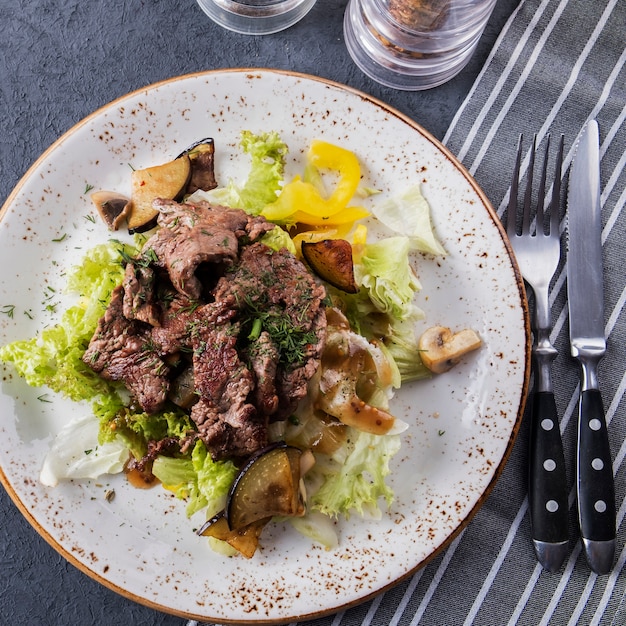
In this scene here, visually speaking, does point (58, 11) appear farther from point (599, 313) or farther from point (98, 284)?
point (599, 313)

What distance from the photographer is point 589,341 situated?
390 cm

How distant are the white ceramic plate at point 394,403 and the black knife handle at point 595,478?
0.48 meters

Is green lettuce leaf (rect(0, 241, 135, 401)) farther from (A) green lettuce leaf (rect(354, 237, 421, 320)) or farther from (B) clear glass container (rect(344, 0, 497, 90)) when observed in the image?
(B) clear glass container (rect(344, 0, 497, 90))

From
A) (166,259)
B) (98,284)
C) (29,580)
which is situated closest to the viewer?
(166,259)

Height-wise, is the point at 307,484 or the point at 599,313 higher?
the point at 599,313

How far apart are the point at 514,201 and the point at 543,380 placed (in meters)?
1.08

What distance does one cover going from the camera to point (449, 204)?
3779mm

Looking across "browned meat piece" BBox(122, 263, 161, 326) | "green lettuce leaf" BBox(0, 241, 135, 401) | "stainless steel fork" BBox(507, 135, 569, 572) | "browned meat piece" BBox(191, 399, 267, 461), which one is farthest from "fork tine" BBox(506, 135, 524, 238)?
"green lettuce leaf" BBox(0, 241, 135, 401)

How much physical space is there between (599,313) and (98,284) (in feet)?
9.70

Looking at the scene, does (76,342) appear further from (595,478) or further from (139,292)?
(595,478)

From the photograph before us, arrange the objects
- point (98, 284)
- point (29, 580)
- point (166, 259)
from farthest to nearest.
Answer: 1. point (29, 580)
2. point (98, 284)
3. point (166, 259)

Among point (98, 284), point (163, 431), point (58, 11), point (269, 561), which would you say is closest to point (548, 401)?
point (269, 561)

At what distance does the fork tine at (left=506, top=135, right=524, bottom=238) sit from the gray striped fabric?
0.11 meters

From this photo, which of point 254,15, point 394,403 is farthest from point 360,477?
point 254,15
